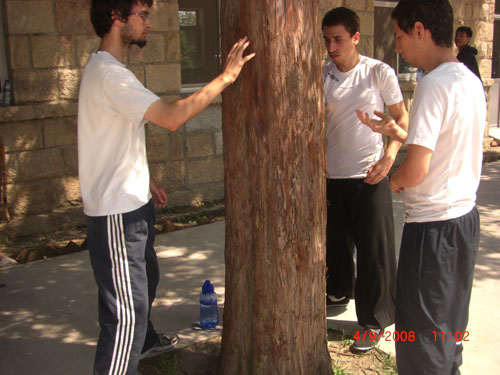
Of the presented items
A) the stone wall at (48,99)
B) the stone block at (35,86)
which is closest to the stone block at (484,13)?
the stone wall at (48,99)

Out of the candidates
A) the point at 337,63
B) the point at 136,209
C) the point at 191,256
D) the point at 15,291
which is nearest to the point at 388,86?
the point at 337,63

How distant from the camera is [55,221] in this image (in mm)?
6016

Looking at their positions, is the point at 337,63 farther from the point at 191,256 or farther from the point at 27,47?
the point at 27,47

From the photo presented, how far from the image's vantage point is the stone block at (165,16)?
640cm

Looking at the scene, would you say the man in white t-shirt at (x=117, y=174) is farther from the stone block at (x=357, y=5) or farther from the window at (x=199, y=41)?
the stone block at (x=357, y=5)

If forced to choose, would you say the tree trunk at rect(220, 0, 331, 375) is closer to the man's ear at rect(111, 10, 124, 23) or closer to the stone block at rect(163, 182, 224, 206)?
the man's ear at rect(111, 10, 124, 23)

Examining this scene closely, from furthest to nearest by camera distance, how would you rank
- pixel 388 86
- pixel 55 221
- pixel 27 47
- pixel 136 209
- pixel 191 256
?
pixel 55 221 → pixel 27 47 → pixel 191 256 → pixel 388 86 → pixel 136 209

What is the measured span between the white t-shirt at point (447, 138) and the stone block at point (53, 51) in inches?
170

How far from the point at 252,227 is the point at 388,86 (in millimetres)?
1331

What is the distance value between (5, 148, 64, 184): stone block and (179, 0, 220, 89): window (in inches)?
76.4

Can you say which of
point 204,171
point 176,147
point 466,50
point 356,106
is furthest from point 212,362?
point 466,50

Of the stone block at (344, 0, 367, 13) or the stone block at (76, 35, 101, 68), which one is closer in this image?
the stone block at (76, 35, 101, 68)

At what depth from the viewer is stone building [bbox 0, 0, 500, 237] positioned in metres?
5.64

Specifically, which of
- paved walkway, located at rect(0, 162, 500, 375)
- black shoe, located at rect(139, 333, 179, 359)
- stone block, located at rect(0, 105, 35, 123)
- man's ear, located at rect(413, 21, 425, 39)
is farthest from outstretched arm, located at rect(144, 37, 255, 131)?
stone block, located at rect(0, 105, 35, 123)
